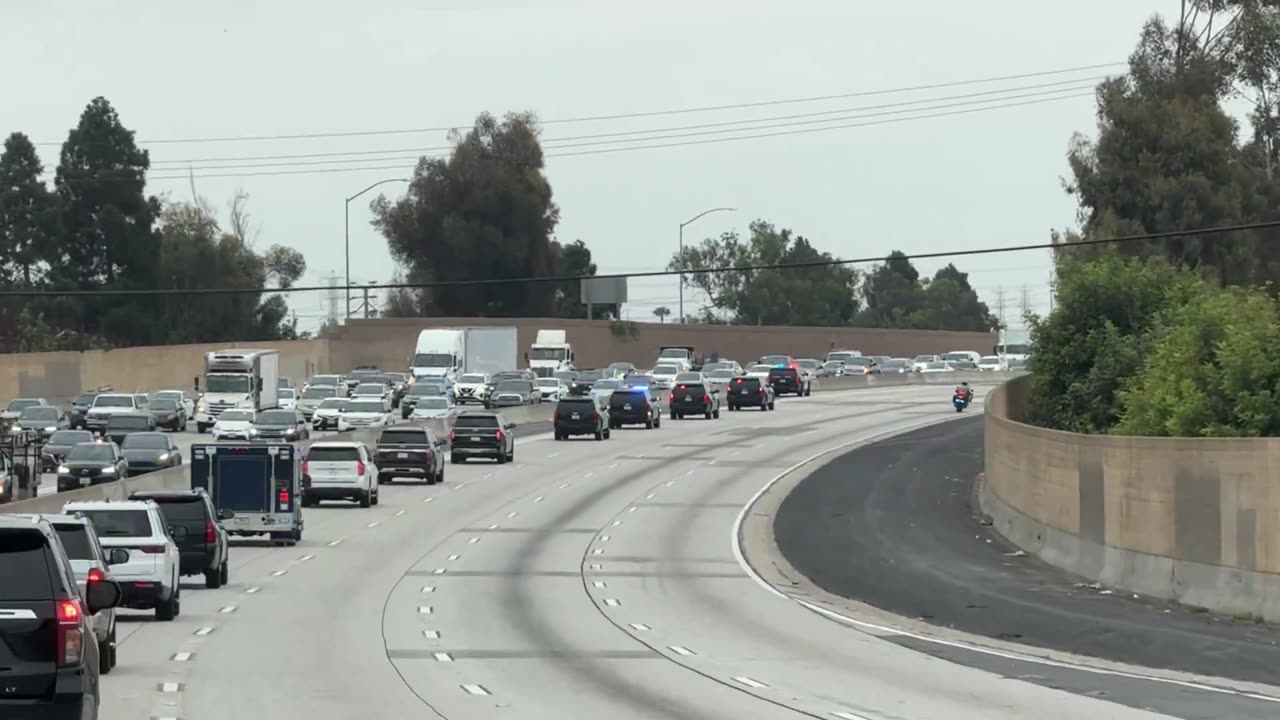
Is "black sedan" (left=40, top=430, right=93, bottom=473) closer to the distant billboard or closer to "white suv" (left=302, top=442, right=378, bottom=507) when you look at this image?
"white suv" (left=302, top=442, right=378, bottom=507)

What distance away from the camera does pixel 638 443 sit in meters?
72.4

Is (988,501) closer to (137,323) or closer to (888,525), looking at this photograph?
(888,525)

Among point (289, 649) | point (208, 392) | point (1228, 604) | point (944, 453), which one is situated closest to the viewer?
point (289, 649)

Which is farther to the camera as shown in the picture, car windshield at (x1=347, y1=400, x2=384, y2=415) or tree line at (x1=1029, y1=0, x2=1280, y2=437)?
car windshield at (x1=347, y1=400, x2=384, y2=415)

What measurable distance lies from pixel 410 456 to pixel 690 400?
28869 millimetres

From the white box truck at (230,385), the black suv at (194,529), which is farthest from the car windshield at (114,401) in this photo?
the black suv at (194,529)

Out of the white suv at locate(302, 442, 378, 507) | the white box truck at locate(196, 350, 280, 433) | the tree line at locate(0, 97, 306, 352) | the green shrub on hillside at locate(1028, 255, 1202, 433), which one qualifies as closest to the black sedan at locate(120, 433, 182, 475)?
the white suv at locate(302, 442, 378, 507)

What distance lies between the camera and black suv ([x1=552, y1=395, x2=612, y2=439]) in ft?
239

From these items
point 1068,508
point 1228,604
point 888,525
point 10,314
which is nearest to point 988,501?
point 888,525

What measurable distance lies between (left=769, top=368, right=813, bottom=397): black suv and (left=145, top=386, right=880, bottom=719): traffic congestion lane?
157 feet

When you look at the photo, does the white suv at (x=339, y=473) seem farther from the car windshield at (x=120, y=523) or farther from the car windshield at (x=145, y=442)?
the car windshield at (x=120, y=523)

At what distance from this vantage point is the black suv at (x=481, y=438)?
64.2 m

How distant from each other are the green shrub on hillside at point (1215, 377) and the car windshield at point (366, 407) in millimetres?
34497

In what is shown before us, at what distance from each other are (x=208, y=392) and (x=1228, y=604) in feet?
185
